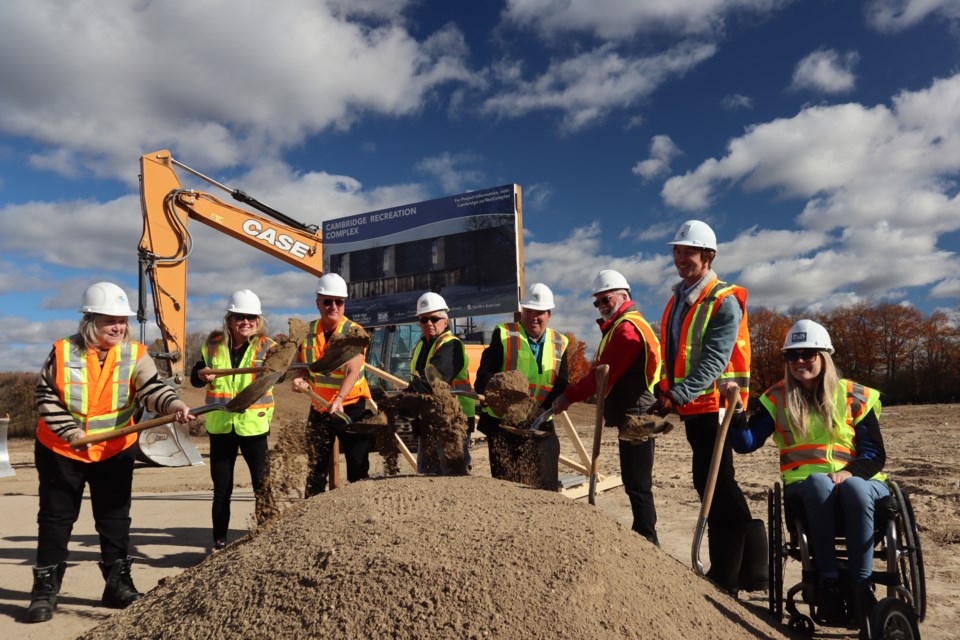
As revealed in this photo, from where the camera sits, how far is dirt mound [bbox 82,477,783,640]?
208 centimetres

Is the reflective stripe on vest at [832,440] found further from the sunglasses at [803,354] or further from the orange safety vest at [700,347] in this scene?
the orange safety vest at [700,347]

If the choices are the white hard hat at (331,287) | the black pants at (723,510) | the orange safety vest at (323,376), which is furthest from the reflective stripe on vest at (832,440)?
the white hard hat at (331,287)

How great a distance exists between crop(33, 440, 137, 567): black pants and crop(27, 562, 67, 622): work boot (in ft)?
0.14

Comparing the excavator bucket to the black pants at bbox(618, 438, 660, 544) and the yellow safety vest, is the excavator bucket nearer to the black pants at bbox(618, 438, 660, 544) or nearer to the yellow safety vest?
the yellow safety vest

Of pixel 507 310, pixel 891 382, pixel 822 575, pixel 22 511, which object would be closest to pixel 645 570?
pixel 822 575

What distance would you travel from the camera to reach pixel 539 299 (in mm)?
4297

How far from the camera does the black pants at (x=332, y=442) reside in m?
4.18

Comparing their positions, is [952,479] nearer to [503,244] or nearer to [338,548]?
[338,548]

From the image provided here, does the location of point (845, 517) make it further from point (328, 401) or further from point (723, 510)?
point (328, 401)

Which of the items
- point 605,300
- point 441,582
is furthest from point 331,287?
point 441,582

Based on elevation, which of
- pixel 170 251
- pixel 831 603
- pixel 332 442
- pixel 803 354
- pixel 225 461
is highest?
pixel 170 251

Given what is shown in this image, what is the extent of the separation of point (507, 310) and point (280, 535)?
12.1 meters

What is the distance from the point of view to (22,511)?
711 centimetres

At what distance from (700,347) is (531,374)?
118 centimetres
